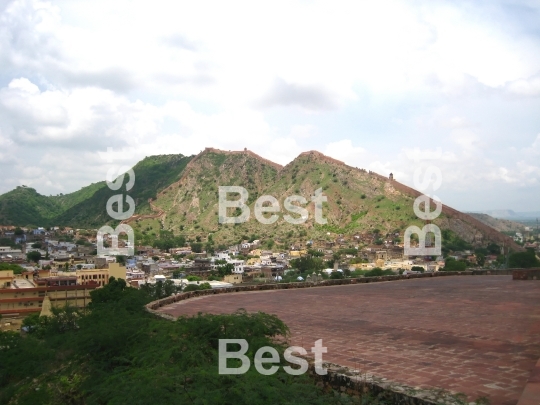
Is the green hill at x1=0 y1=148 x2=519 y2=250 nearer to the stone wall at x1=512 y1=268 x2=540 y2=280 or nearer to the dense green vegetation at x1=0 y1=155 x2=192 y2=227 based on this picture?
the dense green vegetation at x1=0 y1=155 x2=192 y2=227

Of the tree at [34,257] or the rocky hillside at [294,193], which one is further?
the rocky hillside at [294,193]

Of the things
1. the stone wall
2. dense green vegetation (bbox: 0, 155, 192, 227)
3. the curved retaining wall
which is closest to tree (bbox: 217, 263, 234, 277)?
the curved retaining wall

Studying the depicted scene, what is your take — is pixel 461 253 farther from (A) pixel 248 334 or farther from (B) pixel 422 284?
(A) pixel 248 334

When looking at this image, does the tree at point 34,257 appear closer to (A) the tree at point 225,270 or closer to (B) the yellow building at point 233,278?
(A) the tree at point 225,270

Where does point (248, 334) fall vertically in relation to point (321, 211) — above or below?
below

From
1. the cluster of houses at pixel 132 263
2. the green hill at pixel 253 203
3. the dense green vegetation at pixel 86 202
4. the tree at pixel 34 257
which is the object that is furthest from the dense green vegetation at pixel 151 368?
the dense green vegetation at pixel 86 202

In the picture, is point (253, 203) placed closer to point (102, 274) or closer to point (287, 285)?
point (102, 274)

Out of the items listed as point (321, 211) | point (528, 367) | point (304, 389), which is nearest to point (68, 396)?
point (304, 389)
